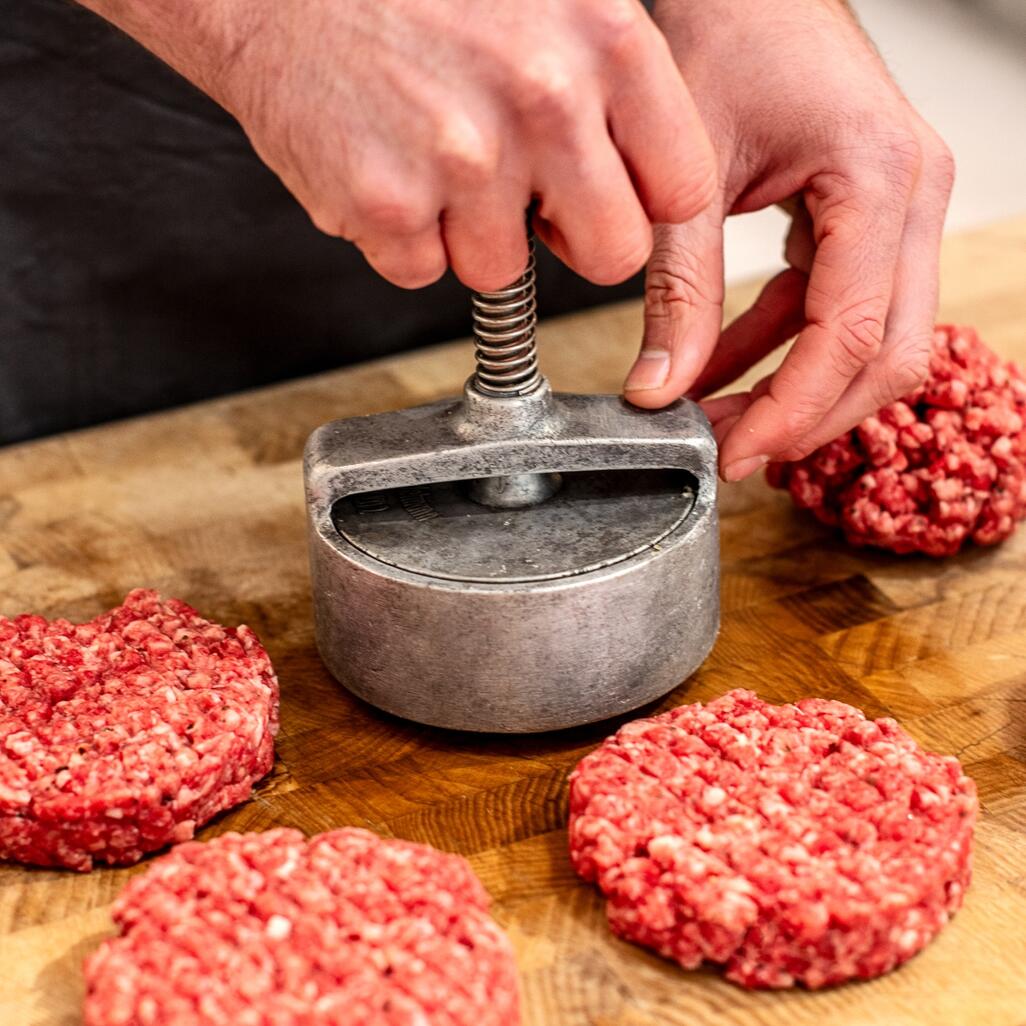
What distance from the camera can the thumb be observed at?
1.80 meters

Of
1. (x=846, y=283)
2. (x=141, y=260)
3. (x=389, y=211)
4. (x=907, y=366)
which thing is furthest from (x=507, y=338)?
(x=141, y=260)

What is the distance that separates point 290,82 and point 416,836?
764 millimetres

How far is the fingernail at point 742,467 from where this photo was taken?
74.3 inches

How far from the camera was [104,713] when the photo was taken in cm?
158

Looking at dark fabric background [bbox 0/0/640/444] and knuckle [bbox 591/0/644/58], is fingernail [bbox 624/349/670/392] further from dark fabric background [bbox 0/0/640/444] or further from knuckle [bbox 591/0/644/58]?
dark fabric background [bbox 0/0/640/444]

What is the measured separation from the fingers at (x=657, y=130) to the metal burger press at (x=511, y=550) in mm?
205

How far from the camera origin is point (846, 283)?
1.80 m

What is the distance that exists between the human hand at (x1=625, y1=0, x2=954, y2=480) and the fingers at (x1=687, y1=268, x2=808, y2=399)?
0.18 metres

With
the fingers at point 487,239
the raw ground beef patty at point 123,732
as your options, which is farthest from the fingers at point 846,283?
the raw ground beef patty at point 123,732

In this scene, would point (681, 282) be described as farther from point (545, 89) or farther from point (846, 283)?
point (545, 89)

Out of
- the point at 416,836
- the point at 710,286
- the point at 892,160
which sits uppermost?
the point at 892,160

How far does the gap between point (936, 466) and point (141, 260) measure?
1243 millimetres

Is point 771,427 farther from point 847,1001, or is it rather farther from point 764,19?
point 847,1001

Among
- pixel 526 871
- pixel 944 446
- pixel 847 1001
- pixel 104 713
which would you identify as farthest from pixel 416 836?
pixel 944 446
